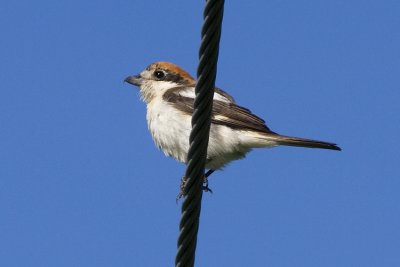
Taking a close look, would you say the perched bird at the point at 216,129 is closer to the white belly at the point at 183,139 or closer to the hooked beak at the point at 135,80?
Result: the white belly at the point at 183,139

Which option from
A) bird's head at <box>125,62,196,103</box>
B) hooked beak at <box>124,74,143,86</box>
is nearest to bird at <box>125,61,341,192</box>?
bird's head at <box>125,62,196,103</box>

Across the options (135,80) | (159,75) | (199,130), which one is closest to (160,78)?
(159,75)

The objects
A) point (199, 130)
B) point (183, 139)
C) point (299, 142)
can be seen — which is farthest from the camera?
point (183, 139)

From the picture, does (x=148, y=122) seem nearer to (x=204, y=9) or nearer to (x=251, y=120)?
(x=251, y=120)

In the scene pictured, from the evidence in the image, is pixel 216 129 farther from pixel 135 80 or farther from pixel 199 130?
pixel 199 130

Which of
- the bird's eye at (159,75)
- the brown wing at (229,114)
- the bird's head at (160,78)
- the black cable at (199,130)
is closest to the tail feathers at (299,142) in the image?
the brown wing at (229,114)
